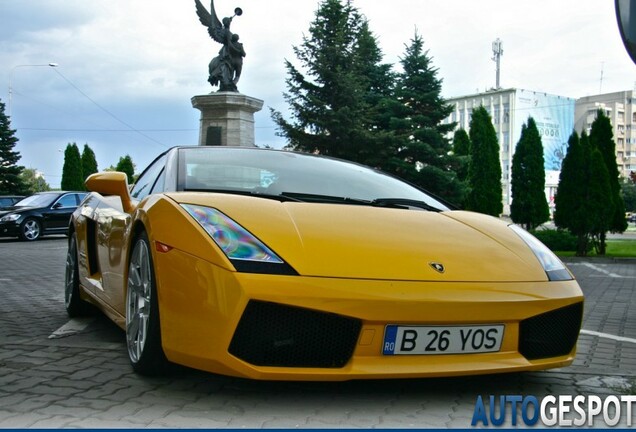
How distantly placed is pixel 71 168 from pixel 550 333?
42.2 meters

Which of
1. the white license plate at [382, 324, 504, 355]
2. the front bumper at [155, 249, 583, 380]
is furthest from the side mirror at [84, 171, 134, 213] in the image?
the white license plate at [382, 324, 504, 355]

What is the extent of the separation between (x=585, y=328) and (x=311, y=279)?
339 centimetres

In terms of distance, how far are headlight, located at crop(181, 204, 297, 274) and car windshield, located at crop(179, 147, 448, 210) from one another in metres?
0.50

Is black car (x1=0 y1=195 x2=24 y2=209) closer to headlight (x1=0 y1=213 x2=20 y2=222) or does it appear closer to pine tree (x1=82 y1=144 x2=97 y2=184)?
headlight (x1=0 y1=213 x2=20 y2=222)

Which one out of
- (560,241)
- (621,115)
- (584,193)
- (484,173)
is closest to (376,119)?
(484,173)

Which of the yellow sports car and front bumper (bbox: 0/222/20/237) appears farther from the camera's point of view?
front bumper (bbox: 0/222/20/237)

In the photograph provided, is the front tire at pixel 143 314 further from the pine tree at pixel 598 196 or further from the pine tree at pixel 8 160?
the pine tree at pixel 8 160

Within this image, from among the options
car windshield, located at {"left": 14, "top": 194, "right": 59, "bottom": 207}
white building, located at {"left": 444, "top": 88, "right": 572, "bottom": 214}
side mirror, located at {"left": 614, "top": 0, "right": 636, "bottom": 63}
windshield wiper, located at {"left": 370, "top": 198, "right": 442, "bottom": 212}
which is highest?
white building, located at {"left": 444, "top": 88, "right": 572, "bottom": 214}

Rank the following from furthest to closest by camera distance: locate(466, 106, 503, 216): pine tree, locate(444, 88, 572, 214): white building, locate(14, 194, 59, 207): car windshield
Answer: locate(444, 88, 572, 214): white building → locate(466, 106, 503, 216): pine tree → locate(14, 194, 59, 207): car windshield

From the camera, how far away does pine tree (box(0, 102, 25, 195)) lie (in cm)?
4050

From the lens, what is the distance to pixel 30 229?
1878 cm

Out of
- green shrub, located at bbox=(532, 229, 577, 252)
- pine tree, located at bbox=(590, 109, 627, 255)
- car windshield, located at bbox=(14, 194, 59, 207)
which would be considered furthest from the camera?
car windshield, located at bbox=(14, 194, 59, 207)

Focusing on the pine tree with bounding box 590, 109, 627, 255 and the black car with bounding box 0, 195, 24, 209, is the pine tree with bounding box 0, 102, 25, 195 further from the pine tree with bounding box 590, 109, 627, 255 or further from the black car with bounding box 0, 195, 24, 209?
the pine tree with bounding box 590, 109, 627, 255

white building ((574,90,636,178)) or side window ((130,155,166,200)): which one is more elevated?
white building ((574,90,636,178))
